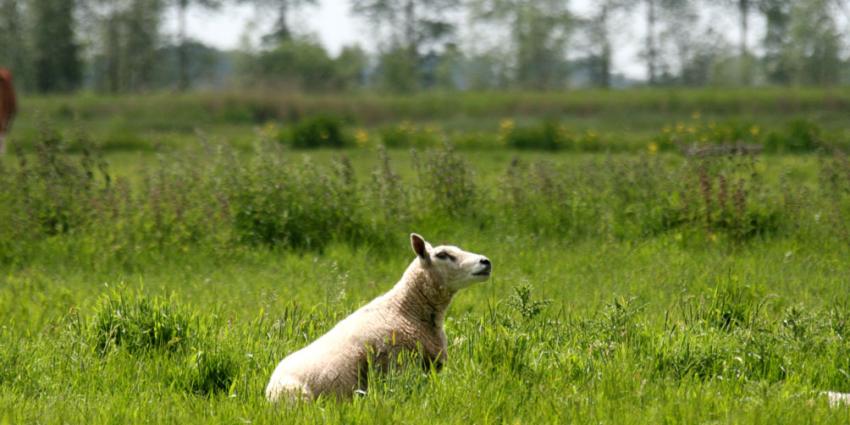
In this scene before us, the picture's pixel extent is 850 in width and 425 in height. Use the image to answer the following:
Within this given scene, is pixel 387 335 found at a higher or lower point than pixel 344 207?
lower

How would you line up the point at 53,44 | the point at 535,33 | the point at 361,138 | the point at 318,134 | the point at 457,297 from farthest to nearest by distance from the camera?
the point at 535,33 → the point at 53,44 → the point at 361,138 → the point at 318,134 → the point at 457,297

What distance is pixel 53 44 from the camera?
58.8 meters

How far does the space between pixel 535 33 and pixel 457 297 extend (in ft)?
199

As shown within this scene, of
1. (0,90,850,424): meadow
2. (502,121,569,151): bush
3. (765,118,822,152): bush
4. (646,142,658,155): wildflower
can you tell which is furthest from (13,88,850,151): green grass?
(0,90,850,424): meadow

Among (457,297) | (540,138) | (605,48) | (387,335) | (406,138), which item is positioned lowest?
(457,297)

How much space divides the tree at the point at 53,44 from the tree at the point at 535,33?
95.0 feet

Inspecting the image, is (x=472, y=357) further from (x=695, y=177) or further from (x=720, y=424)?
(x=695, y=177)

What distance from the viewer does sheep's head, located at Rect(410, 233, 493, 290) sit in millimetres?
6133

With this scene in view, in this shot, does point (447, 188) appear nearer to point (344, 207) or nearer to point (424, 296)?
point (344, 207)

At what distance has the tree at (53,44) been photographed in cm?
5844

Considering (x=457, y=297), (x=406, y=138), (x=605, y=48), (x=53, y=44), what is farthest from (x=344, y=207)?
(x=605, y=48)

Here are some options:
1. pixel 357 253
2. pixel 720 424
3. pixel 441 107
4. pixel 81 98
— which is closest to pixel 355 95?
pixel 441 107

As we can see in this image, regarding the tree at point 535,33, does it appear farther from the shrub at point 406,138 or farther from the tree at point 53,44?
the shrub at point 406,138

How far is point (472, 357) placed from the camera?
20.9ft
